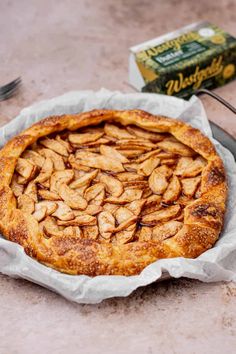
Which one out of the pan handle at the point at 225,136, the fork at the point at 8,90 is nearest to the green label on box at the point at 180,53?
the pan handle at the point at 225,136

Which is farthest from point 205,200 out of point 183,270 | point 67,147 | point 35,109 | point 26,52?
point 26,52

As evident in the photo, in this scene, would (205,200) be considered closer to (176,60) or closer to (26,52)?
(176,60)

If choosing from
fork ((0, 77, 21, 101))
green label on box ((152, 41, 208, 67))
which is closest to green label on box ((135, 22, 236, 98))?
green label on box ((152, 41, 208, 67))

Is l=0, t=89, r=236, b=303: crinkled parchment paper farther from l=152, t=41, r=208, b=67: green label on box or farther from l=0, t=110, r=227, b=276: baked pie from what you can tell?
l=152, t=41, r=208, b=67: green label on box

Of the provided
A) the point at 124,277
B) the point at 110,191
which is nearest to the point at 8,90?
the point at 110,191

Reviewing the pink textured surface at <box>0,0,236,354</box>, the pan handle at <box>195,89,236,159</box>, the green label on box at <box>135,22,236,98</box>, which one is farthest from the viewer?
the green label on box at <box>135,22,236,98</box>

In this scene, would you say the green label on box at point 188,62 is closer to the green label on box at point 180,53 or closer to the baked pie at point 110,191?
the green label on box at point 180,53

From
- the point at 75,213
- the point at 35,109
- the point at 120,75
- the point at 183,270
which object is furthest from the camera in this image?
the point at 120,75
